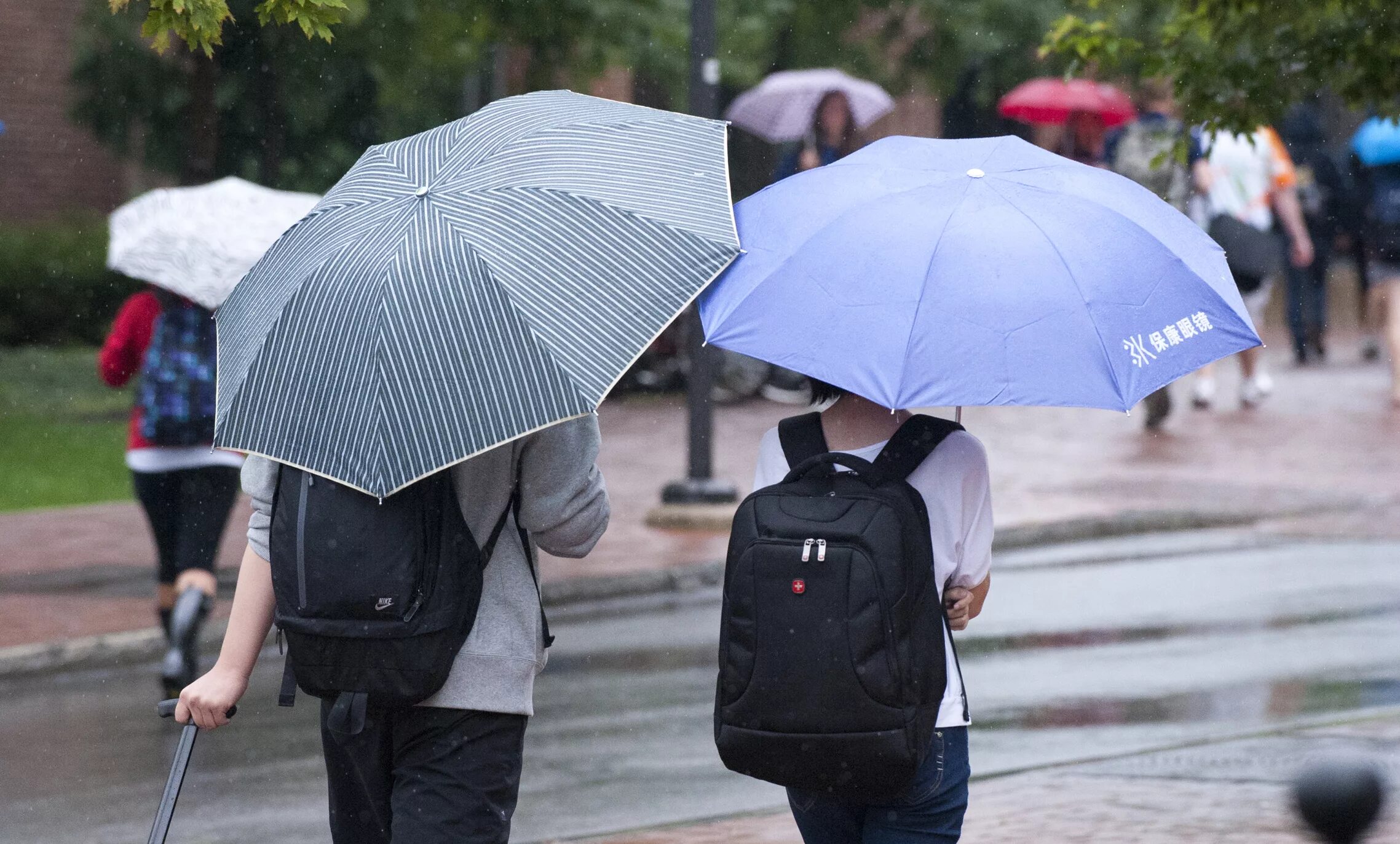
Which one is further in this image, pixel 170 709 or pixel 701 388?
pixel 701 388

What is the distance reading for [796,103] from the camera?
60.9ft

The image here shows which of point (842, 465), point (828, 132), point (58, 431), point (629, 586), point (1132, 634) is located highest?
point (828, 132)

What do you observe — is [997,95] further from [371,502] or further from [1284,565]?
[371,502]

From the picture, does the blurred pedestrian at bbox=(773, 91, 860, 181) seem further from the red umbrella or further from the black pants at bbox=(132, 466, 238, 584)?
the black pants at bbox=(132, 466, 238, 584)

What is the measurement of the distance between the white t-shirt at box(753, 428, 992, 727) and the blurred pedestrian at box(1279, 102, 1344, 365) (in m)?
16.7

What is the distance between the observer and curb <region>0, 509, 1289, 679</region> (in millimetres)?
8469

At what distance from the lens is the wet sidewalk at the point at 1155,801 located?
5.35 m

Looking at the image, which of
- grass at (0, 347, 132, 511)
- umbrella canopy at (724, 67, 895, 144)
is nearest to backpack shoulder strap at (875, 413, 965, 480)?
grass at (0, 347, 132, 511)

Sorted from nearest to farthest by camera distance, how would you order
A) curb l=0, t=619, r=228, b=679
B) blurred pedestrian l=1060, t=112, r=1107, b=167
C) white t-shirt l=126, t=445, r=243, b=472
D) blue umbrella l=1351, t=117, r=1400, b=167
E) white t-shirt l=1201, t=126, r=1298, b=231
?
white t-shirt l=126, t=445, r=243, b=472 < curb l=0, t=619, r=228, b=679 < blue umbrella l=1351, t=117, r=1400, b=167 < white t-shirt l=1201, t=126, r=1298, b=231 < blurred pedestrian l=1060, t=112, r=1107, b=167

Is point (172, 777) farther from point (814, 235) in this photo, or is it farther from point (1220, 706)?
point (1220, 706)

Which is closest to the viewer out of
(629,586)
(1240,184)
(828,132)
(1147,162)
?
(629,586)

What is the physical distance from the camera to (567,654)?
845cm

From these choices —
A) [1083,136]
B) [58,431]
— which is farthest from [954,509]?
[58,431]

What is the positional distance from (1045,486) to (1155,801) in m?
7.11
